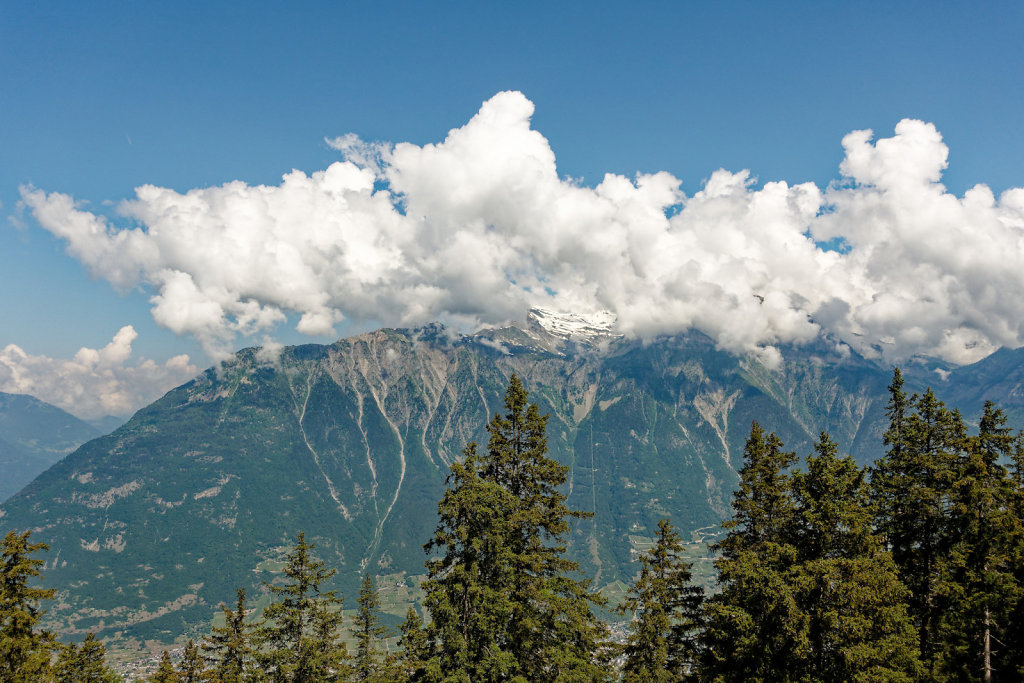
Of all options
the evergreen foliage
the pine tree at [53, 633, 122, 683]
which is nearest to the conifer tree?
the evergreen foliage

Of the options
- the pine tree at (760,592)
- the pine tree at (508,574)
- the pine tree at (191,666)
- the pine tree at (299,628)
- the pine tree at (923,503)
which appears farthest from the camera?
the pine tree at (191,666)

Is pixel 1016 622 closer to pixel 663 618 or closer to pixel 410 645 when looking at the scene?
pixel 663 618

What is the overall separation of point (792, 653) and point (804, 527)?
572 centimetres

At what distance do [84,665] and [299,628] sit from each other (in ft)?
48.4

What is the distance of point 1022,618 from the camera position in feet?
86.3

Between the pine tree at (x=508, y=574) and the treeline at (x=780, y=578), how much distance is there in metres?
0.07

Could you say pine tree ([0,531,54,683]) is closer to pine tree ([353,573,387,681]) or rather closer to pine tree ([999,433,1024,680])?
pine tree ([353,573,387,681])

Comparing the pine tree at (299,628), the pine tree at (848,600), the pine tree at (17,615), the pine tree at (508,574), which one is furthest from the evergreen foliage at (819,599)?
the pine tree at (17,615)

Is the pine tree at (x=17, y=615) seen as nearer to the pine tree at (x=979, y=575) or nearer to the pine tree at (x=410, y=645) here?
the pine tree at (x=410, y=645)

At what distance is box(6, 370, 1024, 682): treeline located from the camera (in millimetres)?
23859

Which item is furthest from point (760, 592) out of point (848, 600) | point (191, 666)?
point (191, 666)

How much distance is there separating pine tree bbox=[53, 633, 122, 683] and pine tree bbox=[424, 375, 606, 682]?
2969 cm

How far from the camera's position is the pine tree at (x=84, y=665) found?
1462 inches

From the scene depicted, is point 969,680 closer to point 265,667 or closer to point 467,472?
point 467,472
